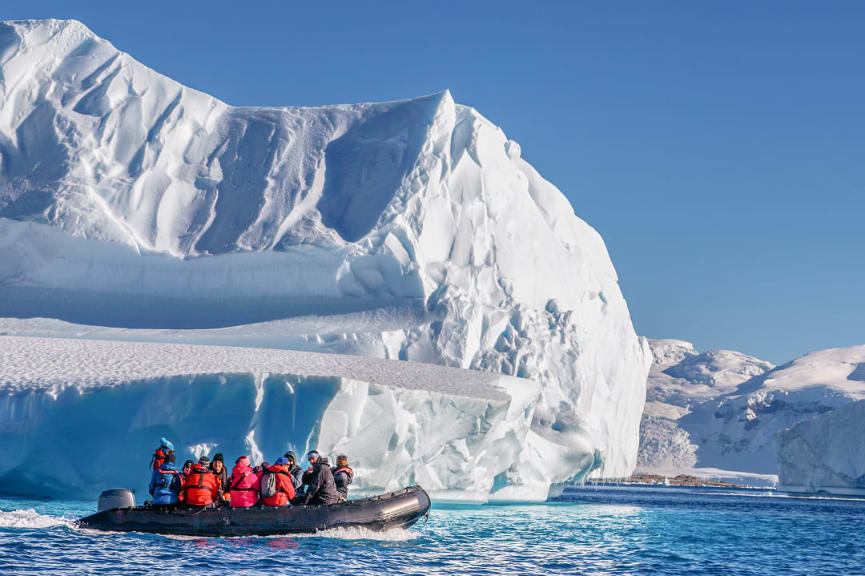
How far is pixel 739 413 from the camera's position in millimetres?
97562

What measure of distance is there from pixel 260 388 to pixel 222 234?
44.7ft

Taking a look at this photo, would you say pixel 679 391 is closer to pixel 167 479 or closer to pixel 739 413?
pixel 739 413

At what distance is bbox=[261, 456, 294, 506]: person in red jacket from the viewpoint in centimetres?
1473

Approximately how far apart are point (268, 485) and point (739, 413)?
89201 mm

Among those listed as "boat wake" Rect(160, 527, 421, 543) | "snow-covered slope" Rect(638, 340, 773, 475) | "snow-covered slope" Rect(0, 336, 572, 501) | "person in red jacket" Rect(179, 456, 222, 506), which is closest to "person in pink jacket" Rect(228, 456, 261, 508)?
"person in red jacket" Rect(179, 456, 222, 506)

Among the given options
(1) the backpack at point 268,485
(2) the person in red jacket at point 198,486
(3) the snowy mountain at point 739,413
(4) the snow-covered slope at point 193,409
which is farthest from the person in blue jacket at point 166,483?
(3) the snowy mountain at point 739,413

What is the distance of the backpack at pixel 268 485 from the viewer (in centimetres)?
1470

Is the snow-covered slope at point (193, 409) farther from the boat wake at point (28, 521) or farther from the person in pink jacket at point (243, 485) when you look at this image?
the person in pink jacket at point (243, 485)

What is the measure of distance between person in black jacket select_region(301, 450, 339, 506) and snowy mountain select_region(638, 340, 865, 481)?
7403 cm

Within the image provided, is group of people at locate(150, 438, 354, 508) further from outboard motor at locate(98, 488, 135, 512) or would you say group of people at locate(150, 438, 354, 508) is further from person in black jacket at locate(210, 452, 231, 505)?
outboard motor at locate(98, 488, 135, 512)

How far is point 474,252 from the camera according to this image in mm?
33969

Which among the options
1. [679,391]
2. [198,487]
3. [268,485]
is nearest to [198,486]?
[198,487]

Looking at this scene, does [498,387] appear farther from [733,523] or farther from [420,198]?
[420,198]

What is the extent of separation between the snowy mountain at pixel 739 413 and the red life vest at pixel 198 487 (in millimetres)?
74901
